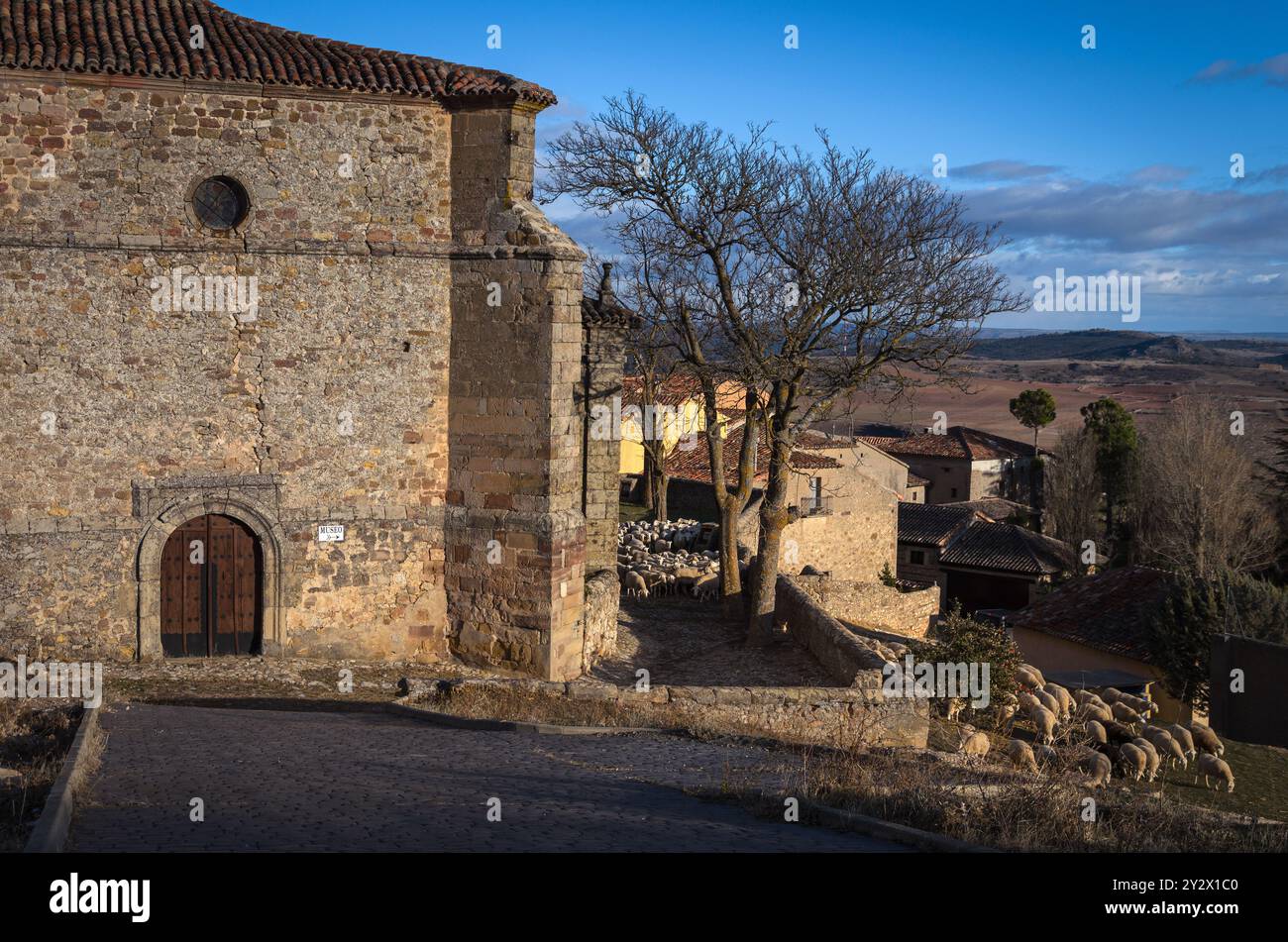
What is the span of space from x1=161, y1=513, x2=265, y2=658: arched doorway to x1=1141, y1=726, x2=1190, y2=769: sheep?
13.4 m

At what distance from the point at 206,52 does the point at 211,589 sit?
6797 millimetres

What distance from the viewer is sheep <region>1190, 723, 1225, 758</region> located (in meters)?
18.0

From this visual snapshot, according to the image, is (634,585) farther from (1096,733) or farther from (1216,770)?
(1216,770)

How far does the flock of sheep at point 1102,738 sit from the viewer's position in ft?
49.2

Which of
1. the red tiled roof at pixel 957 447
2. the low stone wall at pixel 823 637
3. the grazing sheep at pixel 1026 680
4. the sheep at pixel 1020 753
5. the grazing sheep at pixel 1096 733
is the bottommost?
the grazing sheep at pixel 1026 680

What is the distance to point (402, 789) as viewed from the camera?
8.52m

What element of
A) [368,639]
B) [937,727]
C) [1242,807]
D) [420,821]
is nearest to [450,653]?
[368,639]

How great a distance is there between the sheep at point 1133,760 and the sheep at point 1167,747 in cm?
162

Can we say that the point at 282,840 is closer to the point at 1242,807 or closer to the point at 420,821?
the point at 420,821

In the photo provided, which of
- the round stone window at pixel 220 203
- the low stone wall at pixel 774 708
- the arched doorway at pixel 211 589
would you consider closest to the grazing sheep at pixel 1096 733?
the low stone wall at pixel 774 708

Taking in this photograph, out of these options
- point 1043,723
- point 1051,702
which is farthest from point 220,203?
point 1051,702

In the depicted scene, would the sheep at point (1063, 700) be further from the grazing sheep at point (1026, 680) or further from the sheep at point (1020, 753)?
the sheep at point (1020, 753)

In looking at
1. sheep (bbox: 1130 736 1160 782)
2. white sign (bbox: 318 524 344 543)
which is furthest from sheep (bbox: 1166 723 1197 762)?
white sign (bbox: 318 524 344 543)

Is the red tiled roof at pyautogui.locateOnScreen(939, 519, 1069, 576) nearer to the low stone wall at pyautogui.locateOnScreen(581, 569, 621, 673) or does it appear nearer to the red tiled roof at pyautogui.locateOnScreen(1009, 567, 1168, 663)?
the red tiled roof at pyautogui.locateOnScreen(1009, 567, 1168, 663)
